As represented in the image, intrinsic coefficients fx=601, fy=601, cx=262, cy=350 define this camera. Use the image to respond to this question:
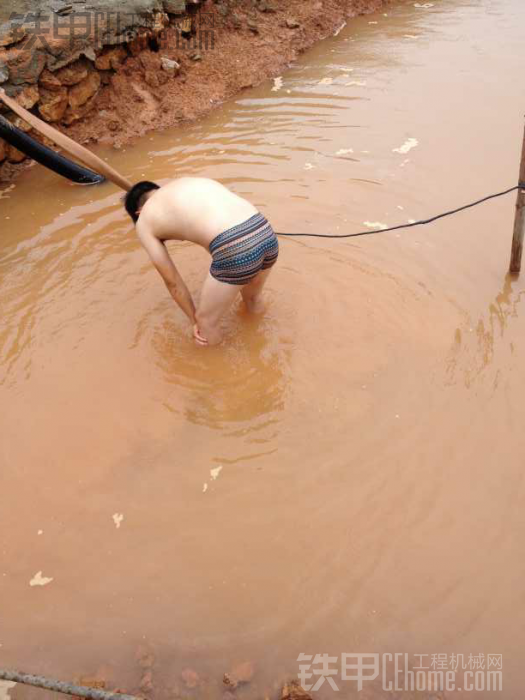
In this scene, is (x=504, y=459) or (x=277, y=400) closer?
(x=504, y=459)

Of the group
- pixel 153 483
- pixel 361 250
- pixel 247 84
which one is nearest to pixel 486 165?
pixel 361 250

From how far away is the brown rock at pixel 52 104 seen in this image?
5.98 meters

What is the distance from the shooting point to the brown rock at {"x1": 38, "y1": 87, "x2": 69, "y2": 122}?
236 inches

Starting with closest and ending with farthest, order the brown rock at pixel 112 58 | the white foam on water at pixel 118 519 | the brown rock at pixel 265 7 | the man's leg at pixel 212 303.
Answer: the white foam on water at pixel 118 519 < the man's leg at pixel 212 303 < the brown rock at pixel 112 58 < the brown rock at pixel 265 7

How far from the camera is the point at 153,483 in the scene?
3.22 metres

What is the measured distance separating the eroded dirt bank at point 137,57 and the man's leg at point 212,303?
339 centimetres

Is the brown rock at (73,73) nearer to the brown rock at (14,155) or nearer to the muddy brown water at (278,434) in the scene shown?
the brown rock at (14,155)

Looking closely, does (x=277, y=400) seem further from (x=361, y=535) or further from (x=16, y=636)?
(x=16, y=636)

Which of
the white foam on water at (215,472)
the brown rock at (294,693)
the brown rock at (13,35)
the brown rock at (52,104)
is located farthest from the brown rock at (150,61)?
the brown rock at (294,693)

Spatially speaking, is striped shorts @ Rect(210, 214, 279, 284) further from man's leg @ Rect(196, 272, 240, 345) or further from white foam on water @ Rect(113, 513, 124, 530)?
white foam on water @ Rect(113, 513, 124, 530)

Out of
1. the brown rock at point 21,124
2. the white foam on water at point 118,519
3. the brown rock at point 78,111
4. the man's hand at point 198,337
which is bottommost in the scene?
the white foam on water at point 118,519

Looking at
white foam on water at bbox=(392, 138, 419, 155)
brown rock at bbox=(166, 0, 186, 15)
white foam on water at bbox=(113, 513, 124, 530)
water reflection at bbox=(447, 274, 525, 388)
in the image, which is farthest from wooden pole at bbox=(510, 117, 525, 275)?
brown rock at bbox=(166, 0, 186, 15)

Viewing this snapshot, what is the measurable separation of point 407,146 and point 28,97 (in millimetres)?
3686

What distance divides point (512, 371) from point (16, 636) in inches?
117
